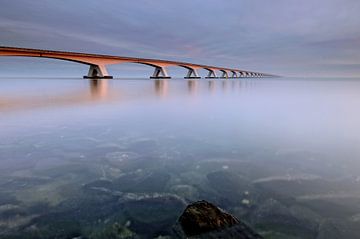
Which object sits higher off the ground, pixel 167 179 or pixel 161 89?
pixel 161 89

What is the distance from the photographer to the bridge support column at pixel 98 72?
6112 centimetres

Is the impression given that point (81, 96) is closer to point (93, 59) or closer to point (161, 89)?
point (161, 89)

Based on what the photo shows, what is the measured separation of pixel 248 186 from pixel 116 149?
3.35 metres

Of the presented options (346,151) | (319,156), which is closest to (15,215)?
(319,156)

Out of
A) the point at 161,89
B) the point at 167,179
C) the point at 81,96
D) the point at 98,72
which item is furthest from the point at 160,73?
the point at 167,179

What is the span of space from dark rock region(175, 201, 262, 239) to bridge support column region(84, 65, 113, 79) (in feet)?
205

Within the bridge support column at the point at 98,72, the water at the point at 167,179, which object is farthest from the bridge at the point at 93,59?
the water at the point at 167,179

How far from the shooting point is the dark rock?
2.59 metres

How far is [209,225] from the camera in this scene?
8.76 feet

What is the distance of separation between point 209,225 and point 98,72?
66.0 m

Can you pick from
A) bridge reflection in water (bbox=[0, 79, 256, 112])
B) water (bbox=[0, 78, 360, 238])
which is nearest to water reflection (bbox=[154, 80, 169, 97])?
bridge reflection in water (bbox=[0, 79, 256, 112])

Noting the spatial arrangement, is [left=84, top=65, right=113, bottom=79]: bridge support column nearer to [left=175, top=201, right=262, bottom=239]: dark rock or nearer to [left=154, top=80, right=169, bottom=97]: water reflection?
[left=154, top=80, right=169, bottom=97]: water reflection

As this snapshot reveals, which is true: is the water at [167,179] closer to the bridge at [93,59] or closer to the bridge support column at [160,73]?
the bridge at [93,59]

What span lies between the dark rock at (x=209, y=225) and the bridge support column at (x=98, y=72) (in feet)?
205
